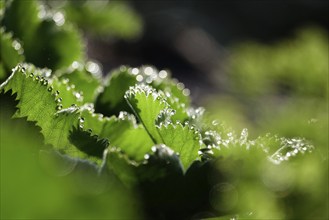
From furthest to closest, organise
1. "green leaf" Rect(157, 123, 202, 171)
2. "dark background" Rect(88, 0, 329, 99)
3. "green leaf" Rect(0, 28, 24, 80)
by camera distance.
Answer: "dark background" Rect(88, 0, 329, 99) → "green leaf" Rect(0, 28, 24, 80) → "green leaf" Rect(157, 123, 202, 171)

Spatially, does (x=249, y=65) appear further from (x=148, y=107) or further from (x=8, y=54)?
(x=148, y=107)

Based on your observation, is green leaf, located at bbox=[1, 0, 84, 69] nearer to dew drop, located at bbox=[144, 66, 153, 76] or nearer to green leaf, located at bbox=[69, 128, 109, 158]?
dew drop, located at bbox=[144, 66, 153, 76]

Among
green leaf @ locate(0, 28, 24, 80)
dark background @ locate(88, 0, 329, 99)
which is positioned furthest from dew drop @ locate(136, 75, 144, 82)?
dark background @ locate(88, 0, 329, 99)

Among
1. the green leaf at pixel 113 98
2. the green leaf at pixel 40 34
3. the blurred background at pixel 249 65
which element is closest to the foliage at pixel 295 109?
the blurred background at pixel 249 65

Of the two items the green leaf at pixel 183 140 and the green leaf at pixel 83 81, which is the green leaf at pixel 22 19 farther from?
the green leaf at pixel 183 140

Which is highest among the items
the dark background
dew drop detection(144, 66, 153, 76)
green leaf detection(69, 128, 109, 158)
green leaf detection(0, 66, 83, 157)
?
the dark background

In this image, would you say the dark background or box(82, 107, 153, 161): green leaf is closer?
box(82, 107, 153, 161): green leaf

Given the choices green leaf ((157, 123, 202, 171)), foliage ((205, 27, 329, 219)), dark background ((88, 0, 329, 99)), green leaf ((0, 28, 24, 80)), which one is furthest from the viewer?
dark background ((88, 0, 329, 99))
